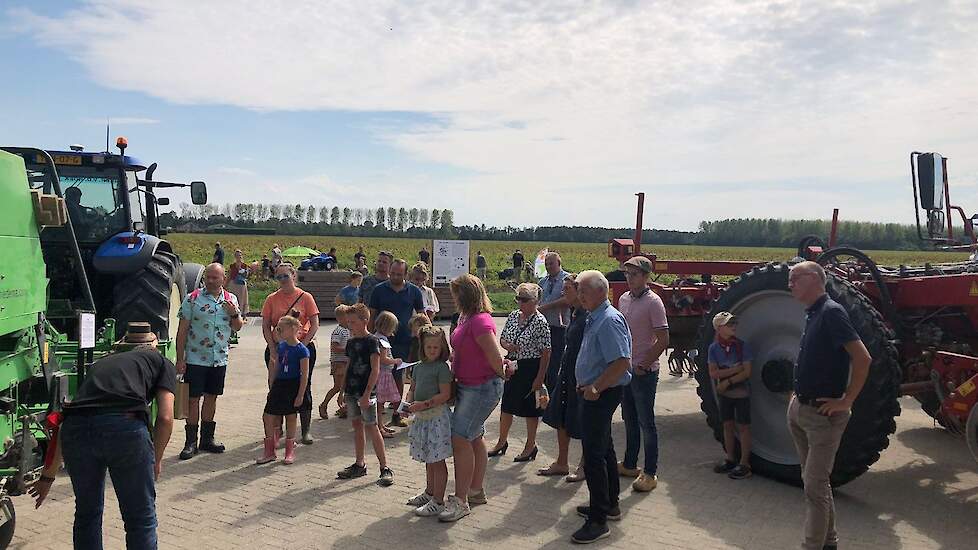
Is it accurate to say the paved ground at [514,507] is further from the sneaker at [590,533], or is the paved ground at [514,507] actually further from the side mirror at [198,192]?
the side mirror at [198,192]

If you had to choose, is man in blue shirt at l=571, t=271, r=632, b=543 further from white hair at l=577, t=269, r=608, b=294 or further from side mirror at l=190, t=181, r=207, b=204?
side mirror at l=190, t=181, r=207, b=204

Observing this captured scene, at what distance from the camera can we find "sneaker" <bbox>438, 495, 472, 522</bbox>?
4988 millimetres

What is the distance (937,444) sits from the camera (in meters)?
7.05

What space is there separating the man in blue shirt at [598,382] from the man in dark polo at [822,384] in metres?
1.00

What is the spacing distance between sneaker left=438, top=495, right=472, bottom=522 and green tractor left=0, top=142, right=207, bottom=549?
2.40m

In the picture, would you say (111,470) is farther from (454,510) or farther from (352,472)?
(352,472)

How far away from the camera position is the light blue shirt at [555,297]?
23.2ft

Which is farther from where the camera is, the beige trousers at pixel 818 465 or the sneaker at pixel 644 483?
the sneaker at pixel 644 483

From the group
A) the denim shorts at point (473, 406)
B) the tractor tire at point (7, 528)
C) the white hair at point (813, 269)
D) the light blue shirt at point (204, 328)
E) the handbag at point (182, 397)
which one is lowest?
the tractor tire at point (7, 528)

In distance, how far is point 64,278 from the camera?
724cm

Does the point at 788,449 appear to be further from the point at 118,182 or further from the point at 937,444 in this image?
the point at 118,182

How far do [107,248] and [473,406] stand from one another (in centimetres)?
408

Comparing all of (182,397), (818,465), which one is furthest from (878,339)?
(182,397)

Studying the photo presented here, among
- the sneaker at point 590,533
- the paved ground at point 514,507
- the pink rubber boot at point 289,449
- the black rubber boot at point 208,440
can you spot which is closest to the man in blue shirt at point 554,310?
the paved ground at point 514,507
